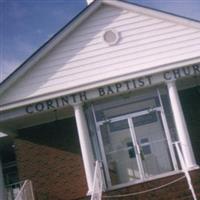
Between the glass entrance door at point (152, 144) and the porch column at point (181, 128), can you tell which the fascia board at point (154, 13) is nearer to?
the porch column at point (181, 128)

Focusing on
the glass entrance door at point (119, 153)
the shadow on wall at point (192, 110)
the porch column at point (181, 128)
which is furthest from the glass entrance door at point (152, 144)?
the shadow on wall at point (192, 110)

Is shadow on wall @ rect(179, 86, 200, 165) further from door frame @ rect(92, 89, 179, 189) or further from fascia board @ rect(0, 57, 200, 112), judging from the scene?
fascia board @ rect(0, 57, 200, 112)

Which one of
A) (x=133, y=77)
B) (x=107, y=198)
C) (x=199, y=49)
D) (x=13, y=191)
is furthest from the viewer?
(x=13, y=191)

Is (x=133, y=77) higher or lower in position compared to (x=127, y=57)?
lower

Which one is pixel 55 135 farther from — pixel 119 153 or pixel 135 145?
pixel 135 145

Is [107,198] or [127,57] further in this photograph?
[127,57]

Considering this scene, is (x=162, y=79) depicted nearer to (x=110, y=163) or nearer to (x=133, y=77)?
(x=133, y=77)

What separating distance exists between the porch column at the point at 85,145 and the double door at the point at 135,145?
3.29ft

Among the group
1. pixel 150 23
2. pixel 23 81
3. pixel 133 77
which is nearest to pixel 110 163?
pixel 133 77

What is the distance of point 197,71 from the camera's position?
12414mm

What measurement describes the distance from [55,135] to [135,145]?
2.99 metres

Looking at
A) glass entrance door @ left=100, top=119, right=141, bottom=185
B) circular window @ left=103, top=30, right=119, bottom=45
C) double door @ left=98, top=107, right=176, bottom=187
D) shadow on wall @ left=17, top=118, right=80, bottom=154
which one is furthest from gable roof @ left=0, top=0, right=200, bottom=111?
glass entrance door @ left=100, top=119, right=141, bottom=185

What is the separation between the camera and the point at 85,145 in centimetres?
1209

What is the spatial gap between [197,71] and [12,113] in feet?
18.7
